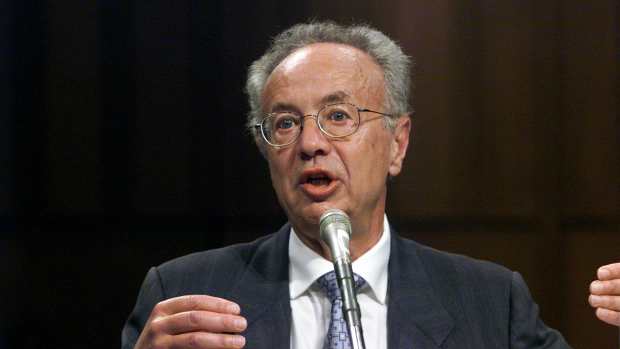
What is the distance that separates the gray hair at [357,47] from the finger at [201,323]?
0.74m

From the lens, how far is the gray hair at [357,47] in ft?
7.16

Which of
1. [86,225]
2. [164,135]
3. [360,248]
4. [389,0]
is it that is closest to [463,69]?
[389,0]

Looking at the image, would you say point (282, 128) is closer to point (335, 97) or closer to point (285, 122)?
point (285, 122)

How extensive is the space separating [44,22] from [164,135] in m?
0.54

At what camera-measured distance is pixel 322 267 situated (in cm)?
204

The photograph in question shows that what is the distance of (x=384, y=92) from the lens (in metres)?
2.15

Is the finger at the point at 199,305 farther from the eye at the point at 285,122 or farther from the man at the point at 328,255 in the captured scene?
the eye at the point at 285,122

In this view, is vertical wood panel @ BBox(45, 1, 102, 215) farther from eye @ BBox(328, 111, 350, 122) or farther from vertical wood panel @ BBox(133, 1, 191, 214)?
eye @ BBox(328, 111, 350, 122)

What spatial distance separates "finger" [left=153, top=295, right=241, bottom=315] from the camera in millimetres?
1522

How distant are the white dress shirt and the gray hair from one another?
373 mm

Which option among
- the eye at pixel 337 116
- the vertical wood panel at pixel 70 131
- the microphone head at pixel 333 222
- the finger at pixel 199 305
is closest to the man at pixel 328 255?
the eye at pixel 337 116

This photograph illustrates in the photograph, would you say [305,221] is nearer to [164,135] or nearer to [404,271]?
[404,271]

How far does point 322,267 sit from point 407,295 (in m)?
0.23

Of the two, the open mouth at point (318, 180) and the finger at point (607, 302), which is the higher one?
the open mouth at point (318, 180)
